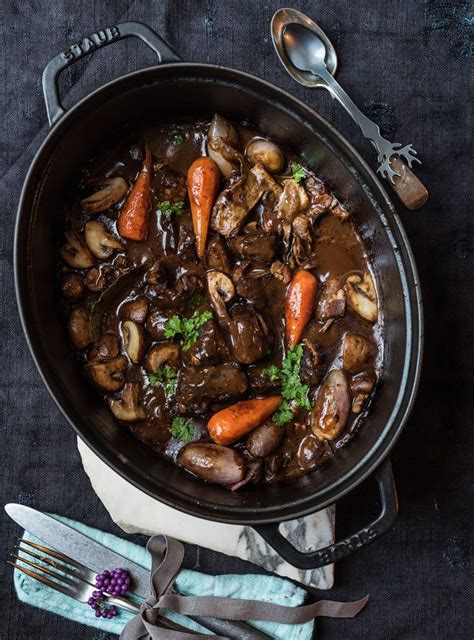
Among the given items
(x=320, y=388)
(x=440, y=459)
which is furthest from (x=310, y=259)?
(x=440, y=459)

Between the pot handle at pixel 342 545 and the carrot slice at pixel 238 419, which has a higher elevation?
the carrot slice at pixel 238 419

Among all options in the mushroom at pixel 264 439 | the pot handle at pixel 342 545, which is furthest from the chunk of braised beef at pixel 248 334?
the pot handle at pixel 342 545

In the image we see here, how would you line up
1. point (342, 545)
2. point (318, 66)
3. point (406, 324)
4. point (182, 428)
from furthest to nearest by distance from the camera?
point (318, 66)
point (182, 428)
point (406, 324)
point (342, 545)

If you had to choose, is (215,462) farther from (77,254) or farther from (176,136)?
(176,136)

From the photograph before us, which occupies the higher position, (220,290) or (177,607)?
(220,290)

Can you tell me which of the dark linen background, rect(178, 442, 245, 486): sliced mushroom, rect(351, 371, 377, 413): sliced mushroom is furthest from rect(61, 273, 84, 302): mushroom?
rect(351, 371, 377, 413): sliced mushroom

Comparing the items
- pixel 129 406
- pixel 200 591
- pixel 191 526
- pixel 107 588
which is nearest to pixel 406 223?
pixel 129 406

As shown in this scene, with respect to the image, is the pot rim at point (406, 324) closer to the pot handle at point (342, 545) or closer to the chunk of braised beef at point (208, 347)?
the pot handle at point (342, 545)
